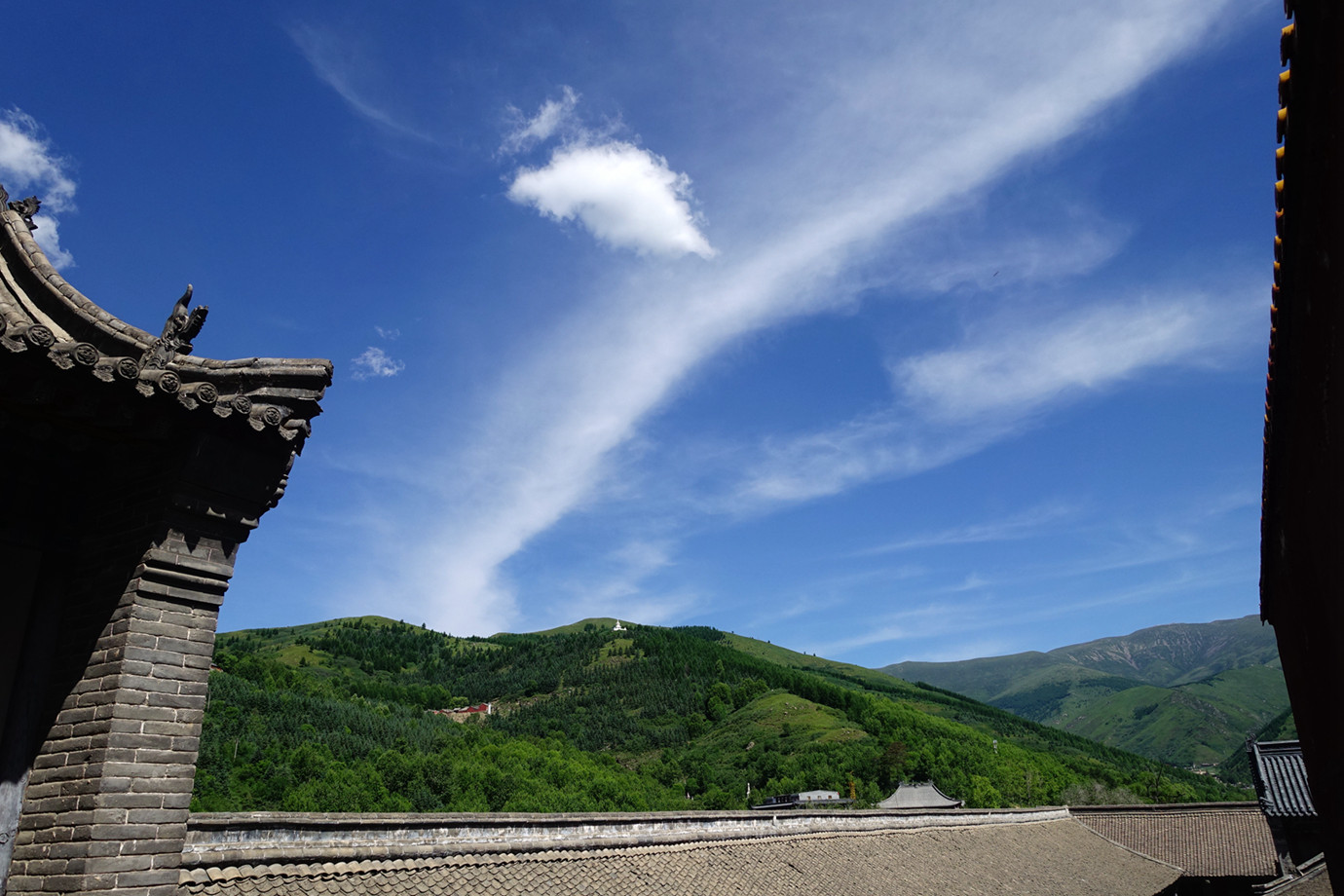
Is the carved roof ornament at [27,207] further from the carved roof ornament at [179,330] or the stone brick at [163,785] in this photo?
the stone brick at [163,785]

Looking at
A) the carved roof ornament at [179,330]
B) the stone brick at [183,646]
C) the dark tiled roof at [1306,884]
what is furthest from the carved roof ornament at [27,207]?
the dark tiled roof at [1306,884]

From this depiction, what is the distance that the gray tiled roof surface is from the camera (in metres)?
11.0

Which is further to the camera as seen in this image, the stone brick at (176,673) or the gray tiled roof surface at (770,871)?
the gray tiled roof surface at (770,871)

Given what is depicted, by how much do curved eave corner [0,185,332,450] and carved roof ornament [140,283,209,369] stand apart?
0.03m

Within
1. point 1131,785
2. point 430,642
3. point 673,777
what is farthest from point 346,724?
point 430,642

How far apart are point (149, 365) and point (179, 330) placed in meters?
0.53

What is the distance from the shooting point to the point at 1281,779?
3272 centimetres

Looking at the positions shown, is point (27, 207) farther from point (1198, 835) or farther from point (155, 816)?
point (1198, 835)

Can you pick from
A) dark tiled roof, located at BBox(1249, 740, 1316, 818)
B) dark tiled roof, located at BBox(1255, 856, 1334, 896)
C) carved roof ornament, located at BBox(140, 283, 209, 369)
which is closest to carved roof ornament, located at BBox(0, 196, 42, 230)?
carved roof ornament, located at BBox(140, 283, 209, 369)

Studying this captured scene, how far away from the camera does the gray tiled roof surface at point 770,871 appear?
11.0 meters

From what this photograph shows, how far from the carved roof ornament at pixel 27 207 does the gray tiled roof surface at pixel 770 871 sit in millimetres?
6966

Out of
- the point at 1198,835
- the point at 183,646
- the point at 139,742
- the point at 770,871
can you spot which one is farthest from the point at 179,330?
the point at 1198,835

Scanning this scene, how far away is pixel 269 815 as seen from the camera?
10484 mm

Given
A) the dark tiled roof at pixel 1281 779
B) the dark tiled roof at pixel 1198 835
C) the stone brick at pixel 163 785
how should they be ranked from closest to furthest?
the stone brick at pixel 163 785 → the dark tiled roof at pixel 1281 779 → the dark tiled roof at pixel 1198 835
